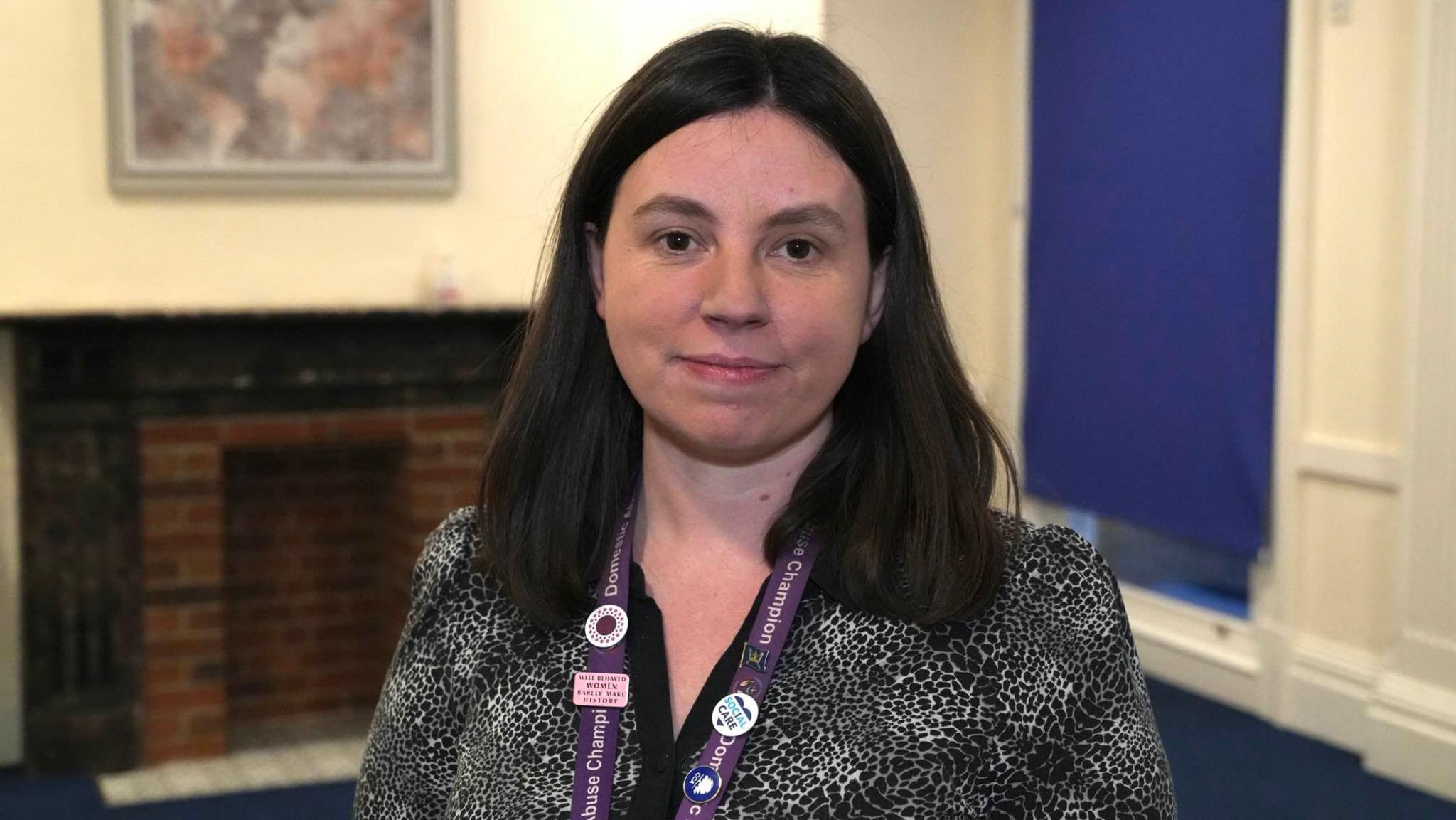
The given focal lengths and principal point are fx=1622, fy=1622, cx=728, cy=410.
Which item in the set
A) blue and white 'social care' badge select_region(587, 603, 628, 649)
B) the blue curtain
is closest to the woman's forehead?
blue and white 'social care' badge select_region(587, 603, 628, 649)

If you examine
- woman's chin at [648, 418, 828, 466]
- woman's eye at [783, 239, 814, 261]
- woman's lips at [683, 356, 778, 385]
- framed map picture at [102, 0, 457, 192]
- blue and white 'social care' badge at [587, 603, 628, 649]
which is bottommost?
blue and white 'social care' badge at [587, 603, 628, 649]

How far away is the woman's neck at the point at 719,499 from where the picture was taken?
1.38 metres

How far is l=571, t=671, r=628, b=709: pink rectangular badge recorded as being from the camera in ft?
4.29

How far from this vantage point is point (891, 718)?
124cm

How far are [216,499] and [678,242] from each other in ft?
12.8

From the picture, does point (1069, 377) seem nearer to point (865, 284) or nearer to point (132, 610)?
point (132, 610)

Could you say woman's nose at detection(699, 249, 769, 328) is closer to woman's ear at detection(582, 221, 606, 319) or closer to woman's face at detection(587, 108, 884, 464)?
woman's face at detection(587, 108, 884, 464)

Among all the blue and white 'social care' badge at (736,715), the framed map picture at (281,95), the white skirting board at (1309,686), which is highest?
the framed map picture at (281,95)

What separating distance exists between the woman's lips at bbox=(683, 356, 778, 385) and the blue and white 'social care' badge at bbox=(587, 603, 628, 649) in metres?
0.22

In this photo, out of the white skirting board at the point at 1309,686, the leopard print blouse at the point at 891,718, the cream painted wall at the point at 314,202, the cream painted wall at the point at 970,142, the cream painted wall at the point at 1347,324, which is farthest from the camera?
the cream painted wall at the point at 970,142

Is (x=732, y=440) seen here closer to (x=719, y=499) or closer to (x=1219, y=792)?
(x=719, y=499)

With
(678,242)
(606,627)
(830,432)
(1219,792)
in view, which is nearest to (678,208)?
(678,242)

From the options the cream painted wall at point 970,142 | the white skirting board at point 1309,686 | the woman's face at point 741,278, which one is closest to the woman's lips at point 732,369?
the woman's face at point 741,278

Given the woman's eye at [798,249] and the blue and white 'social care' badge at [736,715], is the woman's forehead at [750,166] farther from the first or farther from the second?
the blue and white 'social care' badge at [736,715]
